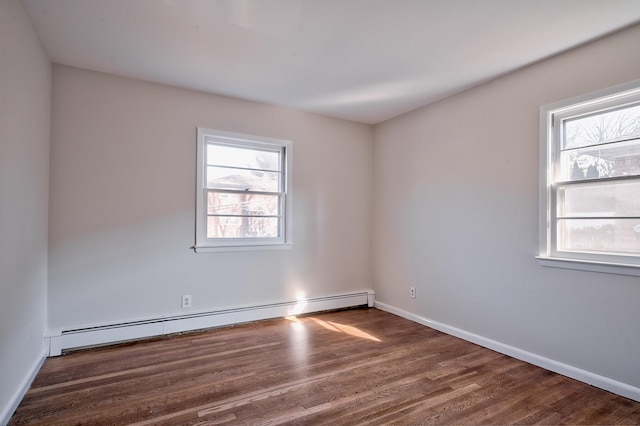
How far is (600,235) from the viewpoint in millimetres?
2439

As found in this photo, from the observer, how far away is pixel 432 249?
12.1 ft

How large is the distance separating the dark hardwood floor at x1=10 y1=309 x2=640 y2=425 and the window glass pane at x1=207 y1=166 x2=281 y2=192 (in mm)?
1598

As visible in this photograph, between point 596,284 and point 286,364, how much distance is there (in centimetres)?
239

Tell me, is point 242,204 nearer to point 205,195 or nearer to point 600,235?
point 205,195

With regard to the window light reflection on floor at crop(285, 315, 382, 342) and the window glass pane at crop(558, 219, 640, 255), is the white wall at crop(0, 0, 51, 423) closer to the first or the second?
the window light reflection on floor at crop(285, 315, 382, 342)

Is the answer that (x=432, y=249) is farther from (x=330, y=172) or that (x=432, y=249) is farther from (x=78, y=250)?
(x=78, y=250)

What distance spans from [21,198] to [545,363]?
13.1ft

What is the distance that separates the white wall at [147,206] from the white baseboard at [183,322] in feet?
0.24

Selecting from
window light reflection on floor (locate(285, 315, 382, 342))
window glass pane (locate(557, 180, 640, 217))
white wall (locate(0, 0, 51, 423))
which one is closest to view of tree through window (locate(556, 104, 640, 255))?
window glass pane (locate(557, 180, 640, 217))

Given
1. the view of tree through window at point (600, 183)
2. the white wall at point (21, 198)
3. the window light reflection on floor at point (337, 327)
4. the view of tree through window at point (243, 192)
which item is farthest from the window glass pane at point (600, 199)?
the white wall at point (21, 198)

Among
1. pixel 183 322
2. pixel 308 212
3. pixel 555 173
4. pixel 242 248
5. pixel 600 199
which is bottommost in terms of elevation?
pixel 183 322

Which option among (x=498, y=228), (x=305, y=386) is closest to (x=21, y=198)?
(x=305, y=386)

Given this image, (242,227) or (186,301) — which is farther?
(242,227)

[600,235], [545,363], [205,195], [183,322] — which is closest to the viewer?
[600,235]
